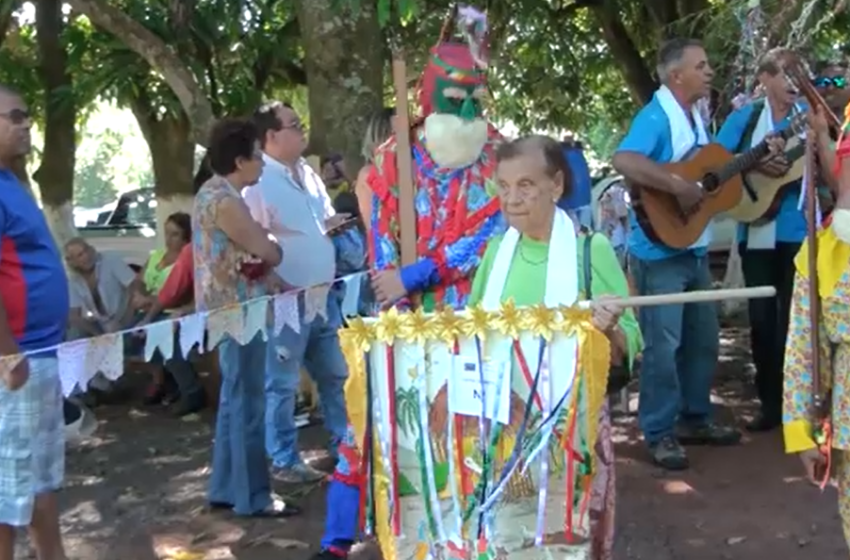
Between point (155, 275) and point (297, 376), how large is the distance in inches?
136

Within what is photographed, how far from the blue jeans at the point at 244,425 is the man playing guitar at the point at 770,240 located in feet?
9.03

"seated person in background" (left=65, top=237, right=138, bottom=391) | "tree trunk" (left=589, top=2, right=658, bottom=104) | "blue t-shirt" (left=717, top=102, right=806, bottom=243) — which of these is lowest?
"seated person in background" (left=65, top=237, right=138, bottom=391)

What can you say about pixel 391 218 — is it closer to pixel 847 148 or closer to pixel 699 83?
pixel 847 148

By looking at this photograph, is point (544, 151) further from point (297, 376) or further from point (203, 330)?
point (297, 376)

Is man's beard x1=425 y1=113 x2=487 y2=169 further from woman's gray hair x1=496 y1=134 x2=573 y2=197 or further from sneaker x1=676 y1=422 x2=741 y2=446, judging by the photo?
sneaker x1=676 y1=422 x2=741 y2=446

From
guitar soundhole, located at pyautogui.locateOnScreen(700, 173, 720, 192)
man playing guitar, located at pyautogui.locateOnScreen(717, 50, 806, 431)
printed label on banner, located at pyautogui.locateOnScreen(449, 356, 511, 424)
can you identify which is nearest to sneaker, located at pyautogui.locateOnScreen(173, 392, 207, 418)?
man playing guitar, located at pyautogui.locateOnScreen(717, 50, 806, 431)

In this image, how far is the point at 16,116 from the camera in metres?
4.83

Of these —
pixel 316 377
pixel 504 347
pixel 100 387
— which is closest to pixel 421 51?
pixel 100 387

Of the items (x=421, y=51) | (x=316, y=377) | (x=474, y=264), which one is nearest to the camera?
(x=474, y=264)

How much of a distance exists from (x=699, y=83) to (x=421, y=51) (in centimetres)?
541

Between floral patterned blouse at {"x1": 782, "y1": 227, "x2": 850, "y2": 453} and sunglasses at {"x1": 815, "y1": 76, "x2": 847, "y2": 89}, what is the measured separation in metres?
2.91

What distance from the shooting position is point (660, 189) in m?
6.50

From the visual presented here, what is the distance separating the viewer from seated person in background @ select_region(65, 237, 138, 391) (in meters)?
9.59

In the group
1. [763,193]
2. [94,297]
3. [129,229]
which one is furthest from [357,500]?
[129,229]
